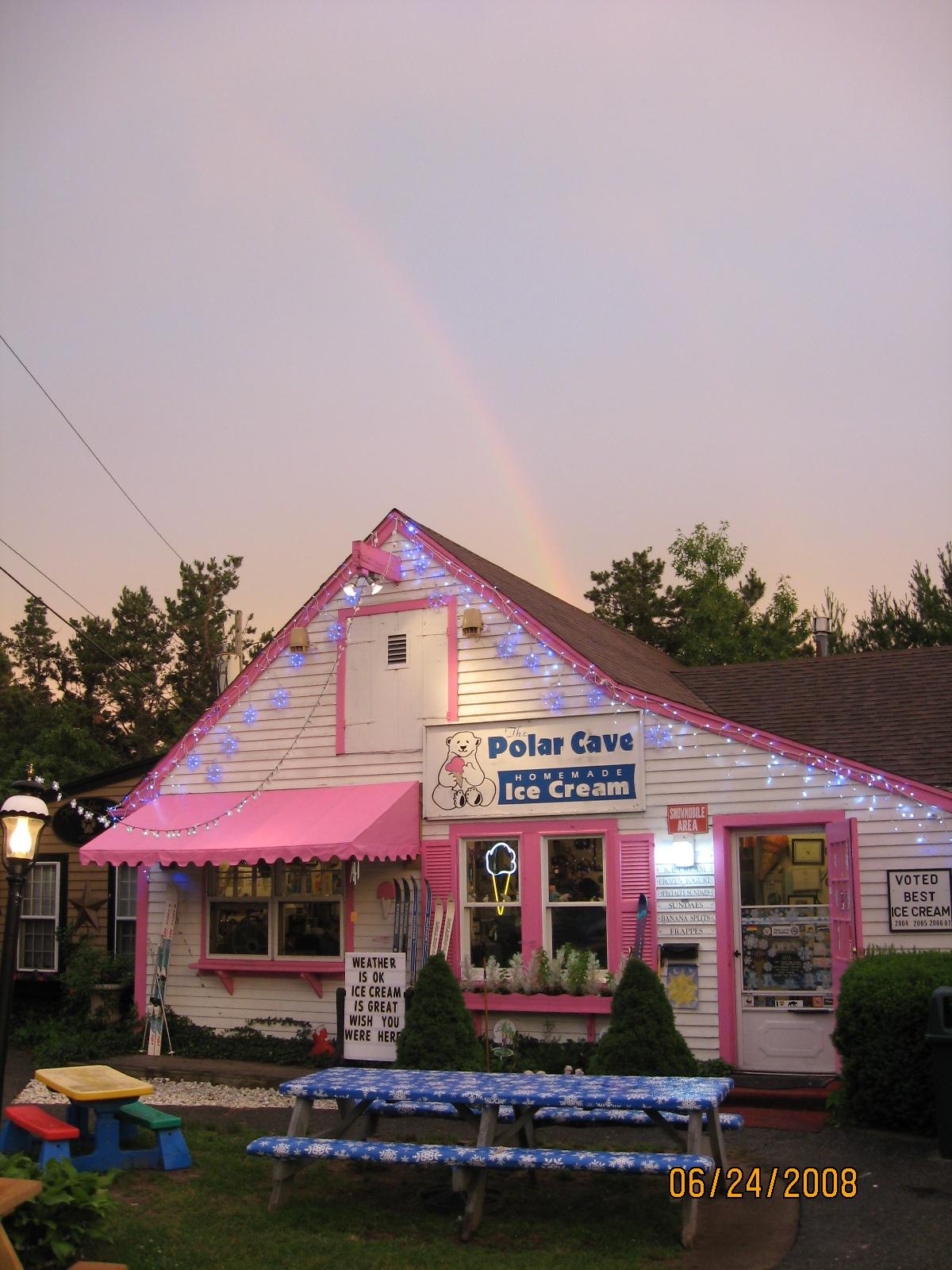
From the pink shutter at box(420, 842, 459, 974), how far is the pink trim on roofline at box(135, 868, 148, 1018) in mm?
3631

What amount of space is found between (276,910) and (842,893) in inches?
243

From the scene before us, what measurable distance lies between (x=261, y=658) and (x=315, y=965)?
3548mm

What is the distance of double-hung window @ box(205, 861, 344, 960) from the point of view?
13.7m

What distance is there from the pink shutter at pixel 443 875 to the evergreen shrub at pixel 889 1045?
4456mm

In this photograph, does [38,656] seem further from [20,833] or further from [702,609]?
[20,833]

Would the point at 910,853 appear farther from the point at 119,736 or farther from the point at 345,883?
the point at 119,736

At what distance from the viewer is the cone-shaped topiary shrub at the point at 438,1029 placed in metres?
10.3

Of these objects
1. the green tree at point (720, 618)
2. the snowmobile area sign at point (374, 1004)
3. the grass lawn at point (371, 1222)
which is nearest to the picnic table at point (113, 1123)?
the grass lawn at point (371, 1222)

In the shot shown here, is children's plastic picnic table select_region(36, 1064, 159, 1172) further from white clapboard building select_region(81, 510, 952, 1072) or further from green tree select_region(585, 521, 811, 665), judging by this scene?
green tree select_region(585, 521, 811, 665)

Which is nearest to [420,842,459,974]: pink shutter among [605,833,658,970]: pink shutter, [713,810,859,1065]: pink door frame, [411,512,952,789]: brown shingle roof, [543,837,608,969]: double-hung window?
[543,837,608,969]: double-hung window

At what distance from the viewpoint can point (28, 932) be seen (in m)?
18.0

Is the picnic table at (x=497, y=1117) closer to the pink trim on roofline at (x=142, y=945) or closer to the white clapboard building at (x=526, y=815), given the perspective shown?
the white clapboard building at (x=526, y=815)

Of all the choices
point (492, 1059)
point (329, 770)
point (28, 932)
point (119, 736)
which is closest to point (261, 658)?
point (329, 770)
